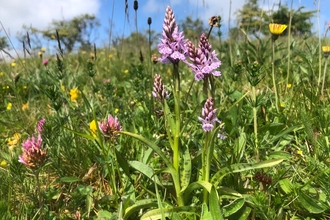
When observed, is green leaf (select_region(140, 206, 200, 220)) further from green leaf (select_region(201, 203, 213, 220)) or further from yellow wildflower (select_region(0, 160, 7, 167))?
yellow wildflower (select_region(0, 160, 7, 167))

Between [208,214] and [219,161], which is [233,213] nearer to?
[208,214]

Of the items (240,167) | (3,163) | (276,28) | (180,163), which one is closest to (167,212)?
(180,163)

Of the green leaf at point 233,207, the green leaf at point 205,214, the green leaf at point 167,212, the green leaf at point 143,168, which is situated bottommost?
the green leaf at point 167,212

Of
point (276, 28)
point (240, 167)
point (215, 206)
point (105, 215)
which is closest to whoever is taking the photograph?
point (215, 206)

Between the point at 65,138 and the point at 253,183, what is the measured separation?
3.61 feet

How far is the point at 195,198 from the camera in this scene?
4.58ft

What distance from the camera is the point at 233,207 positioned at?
119 cm

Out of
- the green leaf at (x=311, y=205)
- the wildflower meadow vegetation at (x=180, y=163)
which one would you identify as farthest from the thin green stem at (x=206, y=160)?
the green leaf at (x=311, y=205)

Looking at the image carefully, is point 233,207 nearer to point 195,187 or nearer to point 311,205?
point 195,187

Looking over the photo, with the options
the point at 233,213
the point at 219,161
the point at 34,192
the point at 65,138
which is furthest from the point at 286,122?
the point at 34,192

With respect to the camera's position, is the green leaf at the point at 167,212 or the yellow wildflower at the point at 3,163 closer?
the green leaf at the point at 167,212

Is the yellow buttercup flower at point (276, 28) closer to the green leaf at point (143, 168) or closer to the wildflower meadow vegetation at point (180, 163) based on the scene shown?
the wildflower meadow vegetation at point (180, 163)

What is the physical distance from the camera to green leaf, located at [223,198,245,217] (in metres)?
1.18

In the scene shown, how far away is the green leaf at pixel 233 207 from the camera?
1.18 m
